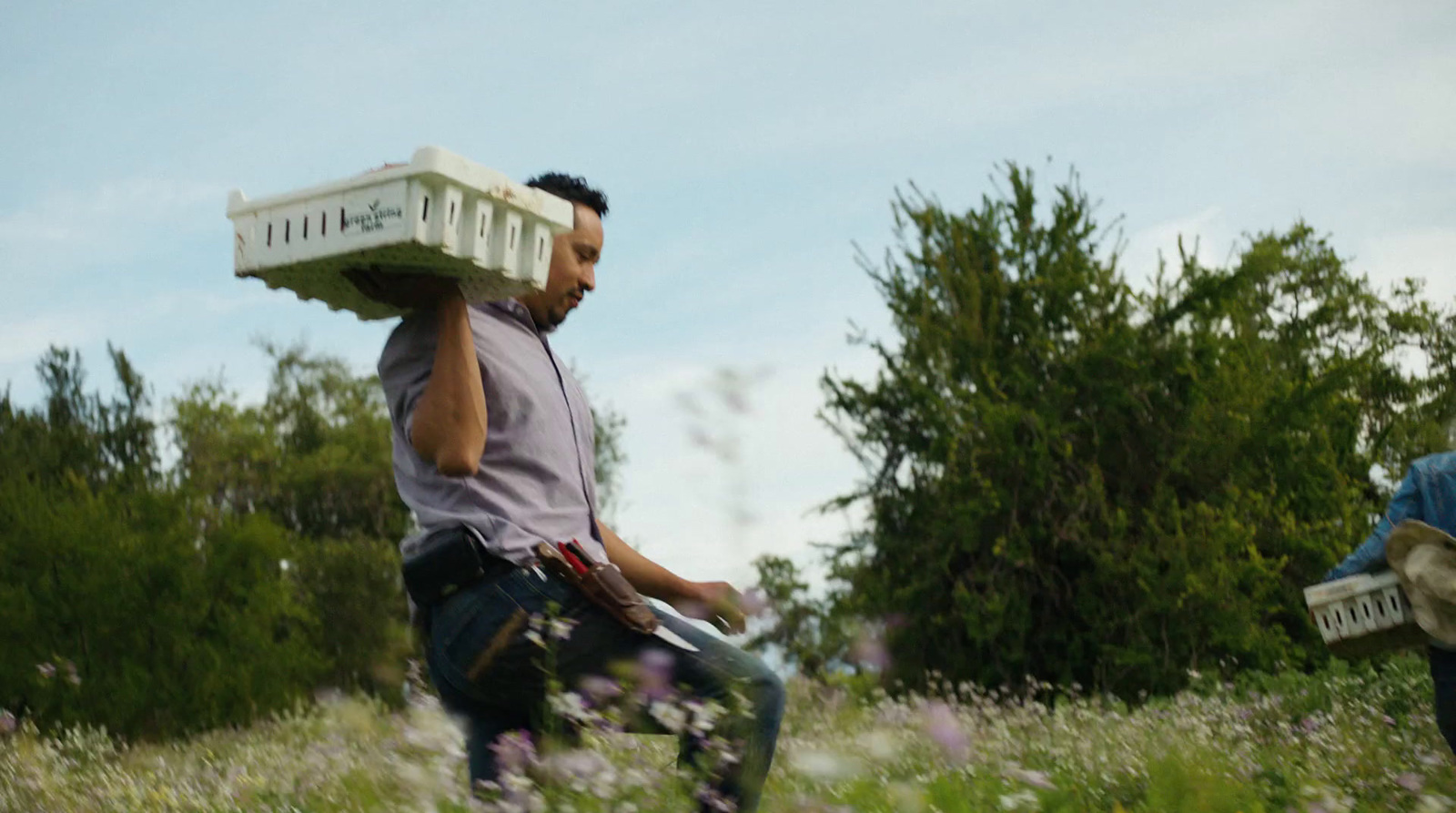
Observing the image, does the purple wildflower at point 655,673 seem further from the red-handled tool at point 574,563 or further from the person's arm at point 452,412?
the person's arm at point 452,412

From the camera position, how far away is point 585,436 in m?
3.32

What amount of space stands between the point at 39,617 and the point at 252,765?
21.2 feet

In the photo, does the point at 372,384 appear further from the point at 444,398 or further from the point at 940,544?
the point at 444,398

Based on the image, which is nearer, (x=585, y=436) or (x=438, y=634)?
(x=438, y=634)

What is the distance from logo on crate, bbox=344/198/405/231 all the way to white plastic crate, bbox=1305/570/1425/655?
357cm

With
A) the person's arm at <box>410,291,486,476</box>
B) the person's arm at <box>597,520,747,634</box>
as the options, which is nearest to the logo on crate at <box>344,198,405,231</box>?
the person's arm at <box>410,291,486,476</box>

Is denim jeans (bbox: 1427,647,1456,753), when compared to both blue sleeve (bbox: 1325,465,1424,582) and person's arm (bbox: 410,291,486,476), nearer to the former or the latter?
blue sleeve (bbox: 1325,465,1424,582)

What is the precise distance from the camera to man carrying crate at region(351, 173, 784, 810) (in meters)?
2.81

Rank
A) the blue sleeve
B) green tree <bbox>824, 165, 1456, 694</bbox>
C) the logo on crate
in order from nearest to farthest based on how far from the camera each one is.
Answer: the logo on crate < the blue sleeve < green tree <bbox>824, 165, 1456, 694</bbox>

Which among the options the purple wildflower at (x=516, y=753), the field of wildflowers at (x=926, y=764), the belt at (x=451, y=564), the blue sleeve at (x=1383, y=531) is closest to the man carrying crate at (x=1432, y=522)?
the blue sleeve at (x=1383, y=531)

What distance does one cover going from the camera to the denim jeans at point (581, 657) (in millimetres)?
2818

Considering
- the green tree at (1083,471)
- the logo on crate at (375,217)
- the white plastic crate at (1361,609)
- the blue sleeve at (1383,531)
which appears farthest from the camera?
the green tree at (1083,471)

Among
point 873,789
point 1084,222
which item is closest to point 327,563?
point 1084,222

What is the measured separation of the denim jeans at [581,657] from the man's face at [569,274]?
0.75m
